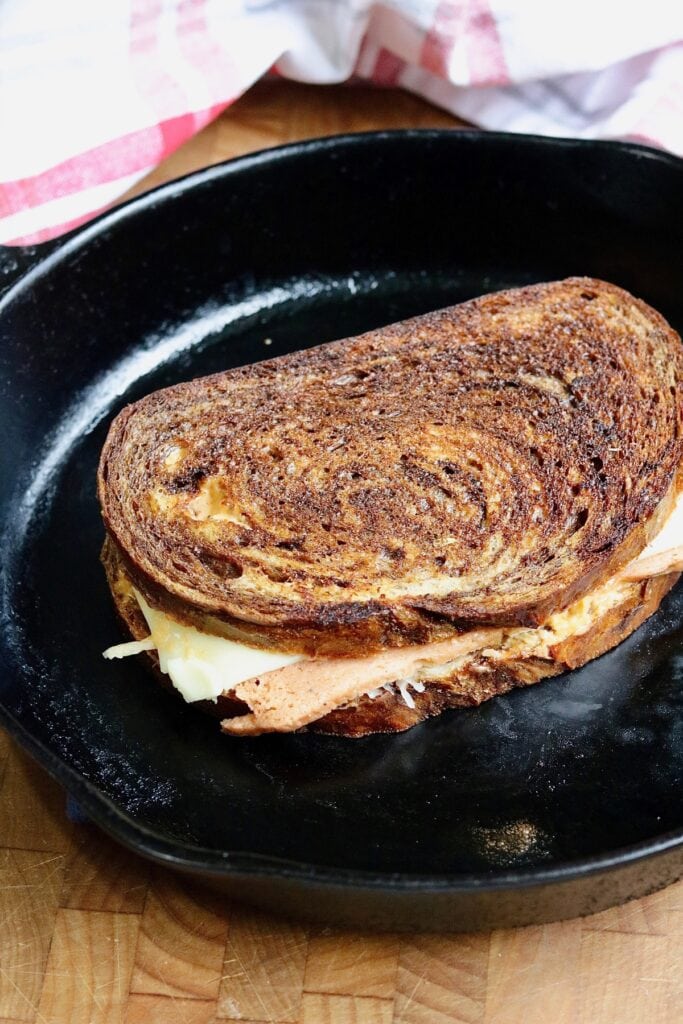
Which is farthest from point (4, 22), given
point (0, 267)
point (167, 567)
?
point (167, 567)

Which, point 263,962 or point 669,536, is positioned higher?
point 669,536

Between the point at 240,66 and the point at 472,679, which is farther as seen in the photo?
the point at 240,66

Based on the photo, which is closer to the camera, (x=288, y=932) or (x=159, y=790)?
(x=288, y=932)

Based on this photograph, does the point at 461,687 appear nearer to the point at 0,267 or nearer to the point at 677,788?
the point at 677,788

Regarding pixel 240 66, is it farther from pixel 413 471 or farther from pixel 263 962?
pixel 263 962

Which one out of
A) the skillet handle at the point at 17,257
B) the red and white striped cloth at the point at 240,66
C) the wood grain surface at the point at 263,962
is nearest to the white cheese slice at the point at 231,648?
the wood grain surface at the point at 263,962

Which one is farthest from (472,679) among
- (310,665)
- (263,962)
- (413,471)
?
(263,962)
